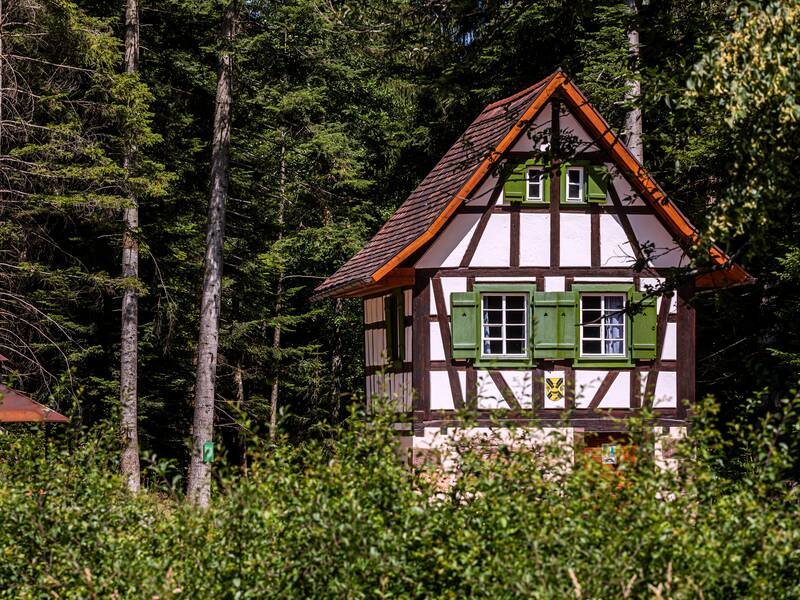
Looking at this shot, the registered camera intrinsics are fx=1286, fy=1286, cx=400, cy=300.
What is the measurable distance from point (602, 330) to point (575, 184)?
7.33ft

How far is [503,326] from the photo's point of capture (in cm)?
1902

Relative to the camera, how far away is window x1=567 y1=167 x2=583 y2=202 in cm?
1927

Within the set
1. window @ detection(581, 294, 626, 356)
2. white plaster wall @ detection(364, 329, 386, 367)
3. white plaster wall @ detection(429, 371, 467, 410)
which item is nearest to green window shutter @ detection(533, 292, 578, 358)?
window @ detection(581, 294, 626, 356)

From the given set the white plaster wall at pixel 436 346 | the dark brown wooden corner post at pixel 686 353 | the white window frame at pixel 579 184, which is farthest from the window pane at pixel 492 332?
the dark brown wooden corner post at pixel 686 353

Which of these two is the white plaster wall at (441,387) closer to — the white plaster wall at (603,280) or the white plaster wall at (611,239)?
the white plaster wall at (603,280)

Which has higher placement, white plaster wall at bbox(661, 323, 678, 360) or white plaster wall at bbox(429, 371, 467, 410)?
white plaster wall at bbox(661, 323, 678, 360)

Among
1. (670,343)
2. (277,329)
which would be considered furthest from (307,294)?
(670,343)

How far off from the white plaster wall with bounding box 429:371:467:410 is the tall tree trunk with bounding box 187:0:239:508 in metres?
4.10

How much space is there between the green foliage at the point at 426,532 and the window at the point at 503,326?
11.9 meters

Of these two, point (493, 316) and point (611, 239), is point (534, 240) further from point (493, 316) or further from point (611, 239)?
point (493, 316)

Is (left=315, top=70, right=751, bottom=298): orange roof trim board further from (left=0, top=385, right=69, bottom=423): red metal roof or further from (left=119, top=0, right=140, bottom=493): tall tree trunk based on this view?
(left=0, top=385, right=69, bottom=423): red metal roof

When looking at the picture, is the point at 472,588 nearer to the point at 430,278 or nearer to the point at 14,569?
the point at 14,569

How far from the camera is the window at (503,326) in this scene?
19.0 metres

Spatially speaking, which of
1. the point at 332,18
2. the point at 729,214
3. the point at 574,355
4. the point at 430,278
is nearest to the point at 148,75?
the point at 430,278
